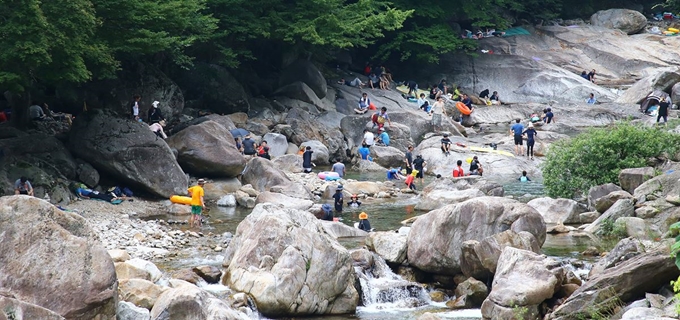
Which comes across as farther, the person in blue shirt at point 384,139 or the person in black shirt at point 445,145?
the person in blue shirt at point 384,139

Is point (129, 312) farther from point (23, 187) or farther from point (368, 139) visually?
point (368, 139)

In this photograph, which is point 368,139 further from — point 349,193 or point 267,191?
point 267,191

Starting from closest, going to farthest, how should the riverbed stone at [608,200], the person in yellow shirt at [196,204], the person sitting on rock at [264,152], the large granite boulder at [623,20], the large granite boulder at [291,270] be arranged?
the large granite boulder at [291,270] < the riverbed stone at [608,200] < the person in yellow shirt at [196,204] < the person sitting on rock at [264,152] < the large granite boulder at [623,20]

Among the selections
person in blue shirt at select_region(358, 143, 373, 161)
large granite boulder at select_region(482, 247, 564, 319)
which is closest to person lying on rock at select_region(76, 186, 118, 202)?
person in blue shirt at select_region(358, 143, 373, 161)

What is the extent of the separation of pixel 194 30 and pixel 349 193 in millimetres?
10866

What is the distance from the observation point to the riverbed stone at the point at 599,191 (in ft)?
83.4

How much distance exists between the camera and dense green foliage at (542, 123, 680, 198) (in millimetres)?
26797

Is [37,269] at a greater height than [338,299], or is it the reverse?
[37,269]

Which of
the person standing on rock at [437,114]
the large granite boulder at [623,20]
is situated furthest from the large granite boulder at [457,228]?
the large granite boulder at [623,20]

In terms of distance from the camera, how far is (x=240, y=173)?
103ft

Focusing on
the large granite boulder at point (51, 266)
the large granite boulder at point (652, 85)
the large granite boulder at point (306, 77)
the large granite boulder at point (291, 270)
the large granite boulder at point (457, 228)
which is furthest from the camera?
the large granite boulder at point (652, 85)

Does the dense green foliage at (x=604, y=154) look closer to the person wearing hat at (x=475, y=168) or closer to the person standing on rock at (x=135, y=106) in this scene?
the person wearing hat at (x=475, y=168)

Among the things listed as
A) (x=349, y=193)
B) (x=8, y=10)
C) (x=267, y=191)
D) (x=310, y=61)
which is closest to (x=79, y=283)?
(x=8, y=10)

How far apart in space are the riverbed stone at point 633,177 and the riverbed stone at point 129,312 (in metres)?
15.7
